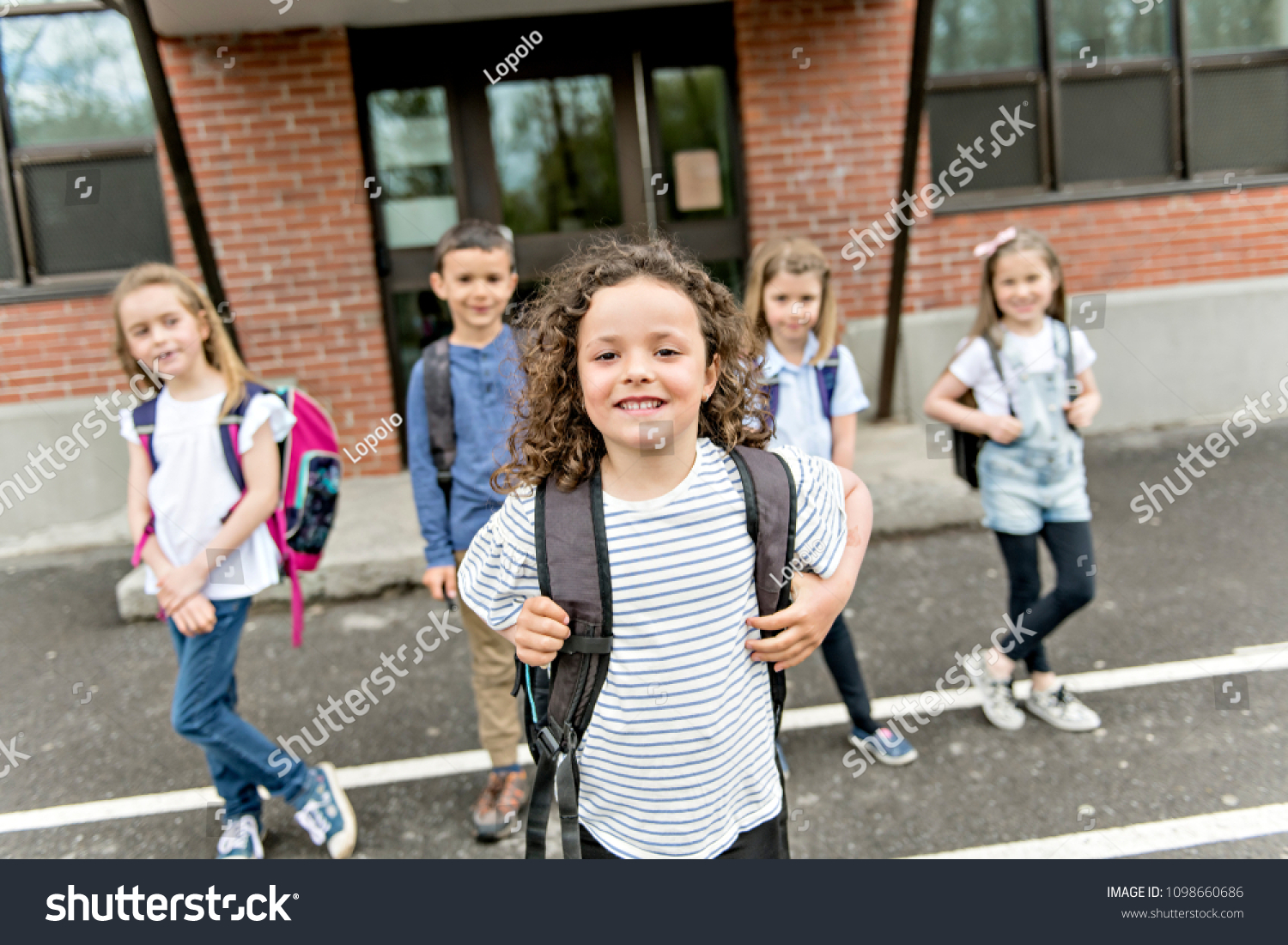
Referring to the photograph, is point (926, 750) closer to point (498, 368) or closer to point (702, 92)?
point (498, 368)

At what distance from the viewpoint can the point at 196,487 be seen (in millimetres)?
2566

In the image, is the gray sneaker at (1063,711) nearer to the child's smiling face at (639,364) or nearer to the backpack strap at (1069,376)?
the backpack strap at (1069,376)

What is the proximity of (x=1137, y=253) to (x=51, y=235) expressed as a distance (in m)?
7.33

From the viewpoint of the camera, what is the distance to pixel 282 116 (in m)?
5.74

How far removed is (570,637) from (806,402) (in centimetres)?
158

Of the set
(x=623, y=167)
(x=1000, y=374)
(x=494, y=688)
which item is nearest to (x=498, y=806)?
(x=494, y=688)

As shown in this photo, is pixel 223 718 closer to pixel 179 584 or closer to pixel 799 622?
pixel 179 584

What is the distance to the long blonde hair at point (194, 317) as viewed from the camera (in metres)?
2.54

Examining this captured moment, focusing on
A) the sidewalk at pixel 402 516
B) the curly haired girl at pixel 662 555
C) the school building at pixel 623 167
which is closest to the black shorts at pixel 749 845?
the curly haired girl at pixel 662 555

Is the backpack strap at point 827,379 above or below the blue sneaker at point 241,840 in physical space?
above

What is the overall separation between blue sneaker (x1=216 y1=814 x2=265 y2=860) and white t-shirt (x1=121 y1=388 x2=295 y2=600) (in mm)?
711

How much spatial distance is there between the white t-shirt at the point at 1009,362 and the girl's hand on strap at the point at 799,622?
1.78m
